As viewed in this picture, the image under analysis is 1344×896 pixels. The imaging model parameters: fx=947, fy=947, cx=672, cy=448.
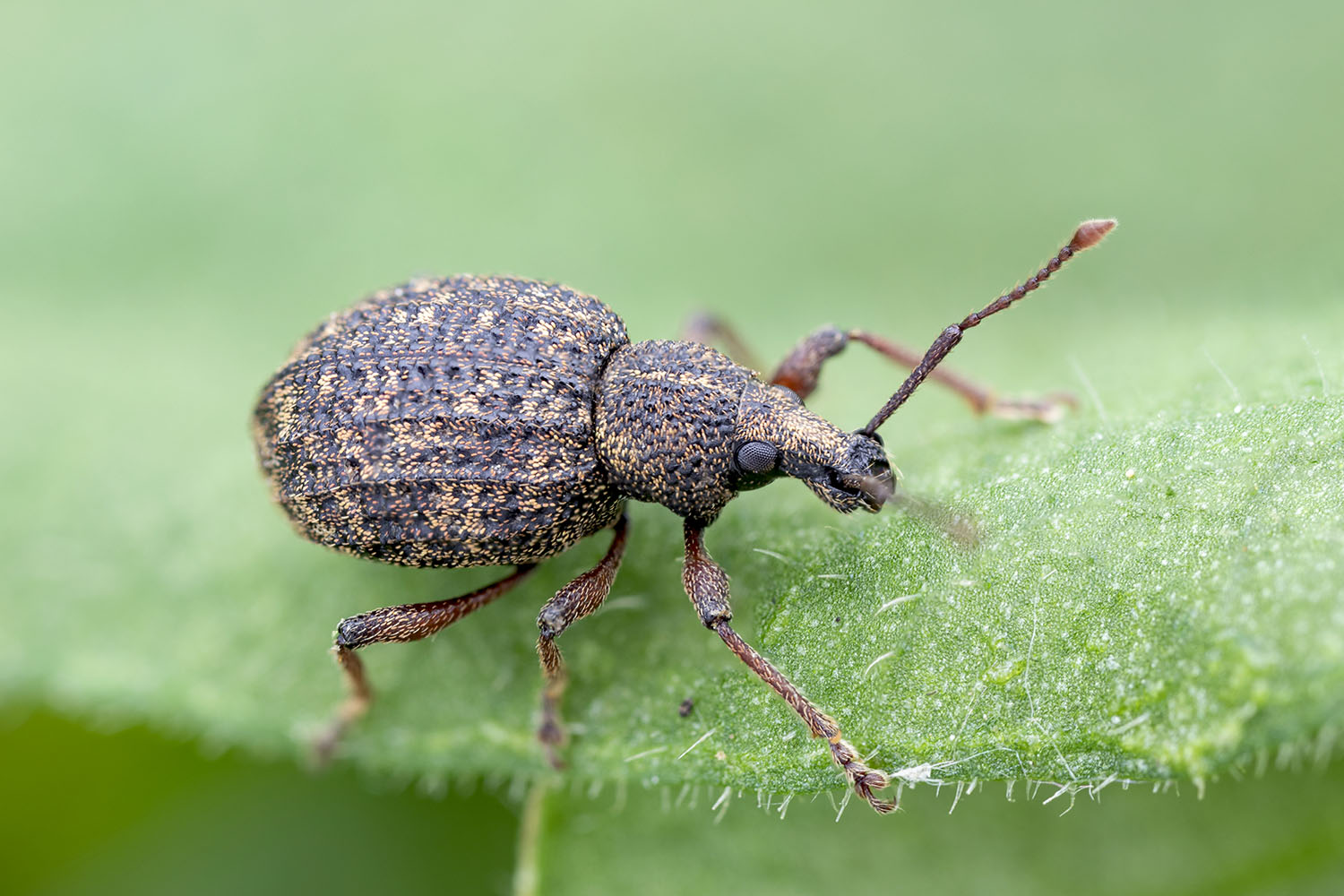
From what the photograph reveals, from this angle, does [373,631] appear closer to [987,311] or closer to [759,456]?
[759,456]

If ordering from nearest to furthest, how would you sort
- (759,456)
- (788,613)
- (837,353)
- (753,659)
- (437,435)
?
(753,659) → (788,613) → (437,435) → (759,456) → (837,353)

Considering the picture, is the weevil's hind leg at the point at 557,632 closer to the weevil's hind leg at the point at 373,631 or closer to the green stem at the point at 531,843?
the green stem at the point at 531,843

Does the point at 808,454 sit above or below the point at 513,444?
below

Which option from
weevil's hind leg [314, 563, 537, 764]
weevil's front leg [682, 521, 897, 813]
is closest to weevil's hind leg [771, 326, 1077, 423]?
weevil's front leg [682, 521, 897, 813]

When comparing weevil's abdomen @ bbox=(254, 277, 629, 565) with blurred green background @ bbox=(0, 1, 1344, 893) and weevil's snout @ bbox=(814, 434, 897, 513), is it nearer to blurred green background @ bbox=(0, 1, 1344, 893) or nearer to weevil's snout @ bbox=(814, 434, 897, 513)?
blurred green background @ bbox=(0, 1, 1344, 893)

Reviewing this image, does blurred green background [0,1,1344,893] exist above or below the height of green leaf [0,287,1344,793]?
above

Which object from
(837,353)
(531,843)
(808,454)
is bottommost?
(531,843)

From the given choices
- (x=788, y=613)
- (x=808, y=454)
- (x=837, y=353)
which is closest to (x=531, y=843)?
(x=788, y=613)
